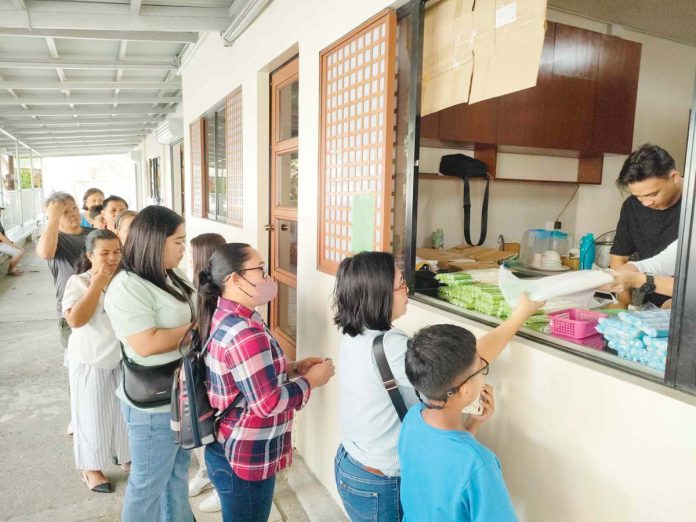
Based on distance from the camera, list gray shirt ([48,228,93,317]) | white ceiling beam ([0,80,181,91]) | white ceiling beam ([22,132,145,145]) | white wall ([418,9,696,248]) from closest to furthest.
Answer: gray shirt ([48,228,93,317]) < white wall ([418,9,696,248]) < white ceiling beam ([0,80,181,91]) < white ceiling beam ([22,132,145,145])

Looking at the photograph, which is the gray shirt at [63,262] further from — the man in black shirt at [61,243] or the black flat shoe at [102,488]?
the black flat shoe at [102,488]

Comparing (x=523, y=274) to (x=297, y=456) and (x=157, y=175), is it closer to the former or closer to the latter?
(x=297, y=456)

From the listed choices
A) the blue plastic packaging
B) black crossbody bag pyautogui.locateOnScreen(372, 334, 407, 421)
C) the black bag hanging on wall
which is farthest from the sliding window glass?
black crossbody bag pyautogui.locateOnScreen(372, 334, 407, 421)

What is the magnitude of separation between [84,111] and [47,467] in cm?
710

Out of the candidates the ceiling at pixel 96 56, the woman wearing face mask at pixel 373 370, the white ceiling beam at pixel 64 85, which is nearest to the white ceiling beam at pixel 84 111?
the ceiling at pixel 96 56

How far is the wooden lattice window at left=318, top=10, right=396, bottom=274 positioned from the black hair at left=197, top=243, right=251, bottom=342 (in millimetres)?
655

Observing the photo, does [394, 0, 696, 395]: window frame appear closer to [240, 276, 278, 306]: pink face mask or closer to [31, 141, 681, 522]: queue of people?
[31, 141, 681, 522]: queue of people

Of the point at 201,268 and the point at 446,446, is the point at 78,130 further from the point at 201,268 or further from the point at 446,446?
the point at 446,446

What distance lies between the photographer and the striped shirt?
1404 millimetres

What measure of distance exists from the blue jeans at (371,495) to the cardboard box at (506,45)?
1212mm

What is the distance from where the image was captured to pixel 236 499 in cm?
153

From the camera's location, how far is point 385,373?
132 centimetres

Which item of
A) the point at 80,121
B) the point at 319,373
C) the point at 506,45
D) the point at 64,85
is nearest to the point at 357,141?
the point at 506,45

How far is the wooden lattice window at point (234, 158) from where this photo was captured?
3.78m
